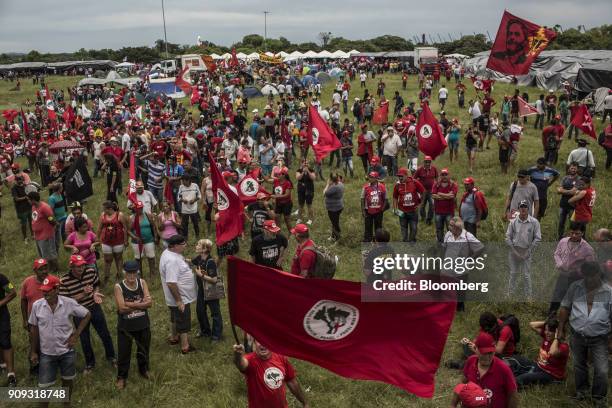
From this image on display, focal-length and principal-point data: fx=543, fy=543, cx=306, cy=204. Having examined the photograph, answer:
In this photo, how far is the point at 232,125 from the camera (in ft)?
72.1

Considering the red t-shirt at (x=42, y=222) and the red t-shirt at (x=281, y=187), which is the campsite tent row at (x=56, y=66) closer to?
the red t-shirt at (x=42, y=222)

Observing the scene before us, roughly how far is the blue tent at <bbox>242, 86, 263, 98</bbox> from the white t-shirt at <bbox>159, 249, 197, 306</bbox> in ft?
105

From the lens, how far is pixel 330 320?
4977 mm

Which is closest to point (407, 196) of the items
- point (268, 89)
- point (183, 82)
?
point (183, 82)

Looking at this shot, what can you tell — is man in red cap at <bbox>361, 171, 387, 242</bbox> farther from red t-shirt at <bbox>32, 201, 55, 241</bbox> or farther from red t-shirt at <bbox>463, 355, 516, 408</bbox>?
red t-shirt at <bbox>32, 201, 55, 241</bbox>

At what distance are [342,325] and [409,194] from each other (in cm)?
619

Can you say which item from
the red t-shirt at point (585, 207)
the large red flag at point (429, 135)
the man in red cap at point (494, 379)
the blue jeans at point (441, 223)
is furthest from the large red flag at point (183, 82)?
the man in red cap at point (494, 379)

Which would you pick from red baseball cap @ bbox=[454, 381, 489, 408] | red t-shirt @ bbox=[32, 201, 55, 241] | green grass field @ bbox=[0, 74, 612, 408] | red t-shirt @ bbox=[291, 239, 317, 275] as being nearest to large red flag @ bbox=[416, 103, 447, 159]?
green grass field @ bbox=[0, 74, 612, 408]

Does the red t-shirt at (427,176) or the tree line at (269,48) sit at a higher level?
the tree line at (269,48)

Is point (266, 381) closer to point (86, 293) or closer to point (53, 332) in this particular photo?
point (53, 332)

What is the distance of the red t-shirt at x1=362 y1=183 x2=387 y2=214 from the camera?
35.9ft

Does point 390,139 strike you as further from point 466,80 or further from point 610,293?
point 466,80

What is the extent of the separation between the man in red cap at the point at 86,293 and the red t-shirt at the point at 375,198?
18.4 feet

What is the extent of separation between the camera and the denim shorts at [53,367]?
6465mm
